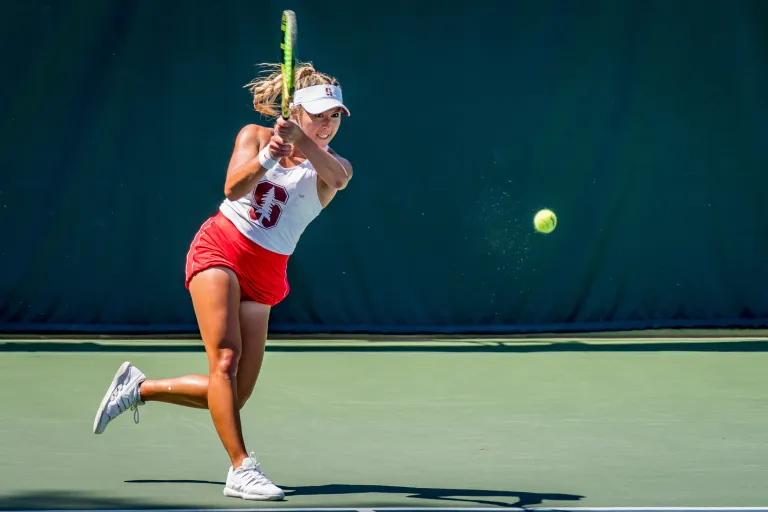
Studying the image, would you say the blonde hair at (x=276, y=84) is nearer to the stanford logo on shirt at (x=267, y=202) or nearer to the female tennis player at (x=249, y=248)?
the female tennis player at (x=249, y=248)

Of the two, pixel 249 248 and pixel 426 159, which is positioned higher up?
pixel 426 159

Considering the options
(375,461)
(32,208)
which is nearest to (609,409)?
(375,461)

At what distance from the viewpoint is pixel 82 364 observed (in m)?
6.98

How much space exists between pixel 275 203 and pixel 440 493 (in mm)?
1052

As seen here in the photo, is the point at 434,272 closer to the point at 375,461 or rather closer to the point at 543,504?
the point at 375,461

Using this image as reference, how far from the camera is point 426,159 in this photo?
26.6 ft

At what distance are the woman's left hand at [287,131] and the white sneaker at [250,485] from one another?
944 mm

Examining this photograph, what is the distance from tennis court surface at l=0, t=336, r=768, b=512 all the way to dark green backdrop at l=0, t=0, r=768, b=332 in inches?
18.7

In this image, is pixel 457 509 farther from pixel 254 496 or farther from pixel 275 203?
pixel 275 203

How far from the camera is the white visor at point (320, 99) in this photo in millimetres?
3963

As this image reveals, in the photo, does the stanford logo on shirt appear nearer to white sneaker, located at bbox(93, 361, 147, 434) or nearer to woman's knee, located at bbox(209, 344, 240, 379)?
woman's knee, located at bbox(209, 344, 240, 379)

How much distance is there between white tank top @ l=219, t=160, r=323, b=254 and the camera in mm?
4070

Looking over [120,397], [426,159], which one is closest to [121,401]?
[120,397]

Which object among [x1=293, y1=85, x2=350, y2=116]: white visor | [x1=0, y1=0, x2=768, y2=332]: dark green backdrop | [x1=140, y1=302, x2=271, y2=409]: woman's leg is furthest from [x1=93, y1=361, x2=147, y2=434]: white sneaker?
[x1=0, y1=0, x2=768, y2=332]: dark green backdrop
